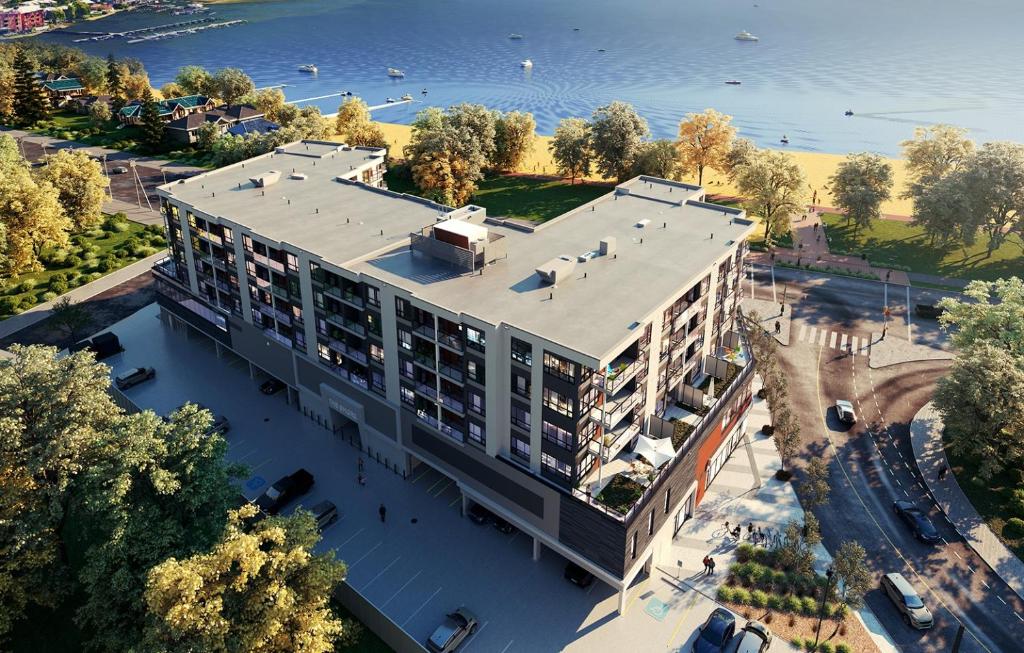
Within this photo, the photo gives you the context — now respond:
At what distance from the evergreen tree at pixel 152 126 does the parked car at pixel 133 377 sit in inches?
3647

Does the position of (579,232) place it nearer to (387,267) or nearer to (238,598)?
(387,267)

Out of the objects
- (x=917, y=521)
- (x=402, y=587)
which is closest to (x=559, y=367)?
(x=402, y=587)

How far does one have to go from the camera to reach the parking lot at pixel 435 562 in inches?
1721

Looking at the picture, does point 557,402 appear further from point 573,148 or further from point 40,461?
point 573,148

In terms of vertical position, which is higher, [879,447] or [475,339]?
[475,339]

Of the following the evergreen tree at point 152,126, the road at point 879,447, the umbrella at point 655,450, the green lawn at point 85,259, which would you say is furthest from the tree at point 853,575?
the evergreen tree at point 152,126

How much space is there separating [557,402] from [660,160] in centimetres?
8181

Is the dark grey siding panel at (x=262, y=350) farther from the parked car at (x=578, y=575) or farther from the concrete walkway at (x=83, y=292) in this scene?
the parked car at (x=578, y=575)

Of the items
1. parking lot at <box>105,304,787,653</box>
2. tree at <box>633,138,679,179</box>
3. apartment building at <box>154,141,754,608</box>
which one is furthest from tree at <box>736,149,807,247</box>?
parking lot at <box>105,304,787,653</box>

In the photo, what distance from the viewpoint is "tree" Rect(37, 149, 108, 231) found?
321ft

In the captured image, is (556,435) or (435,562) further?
(435,562)

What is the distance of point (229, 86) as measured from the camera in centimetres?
16500

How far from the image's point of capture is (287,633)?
37.4 metres

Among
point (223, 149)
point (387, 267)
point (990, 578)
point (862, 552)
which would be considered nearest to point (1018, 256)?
point (990, 578)
